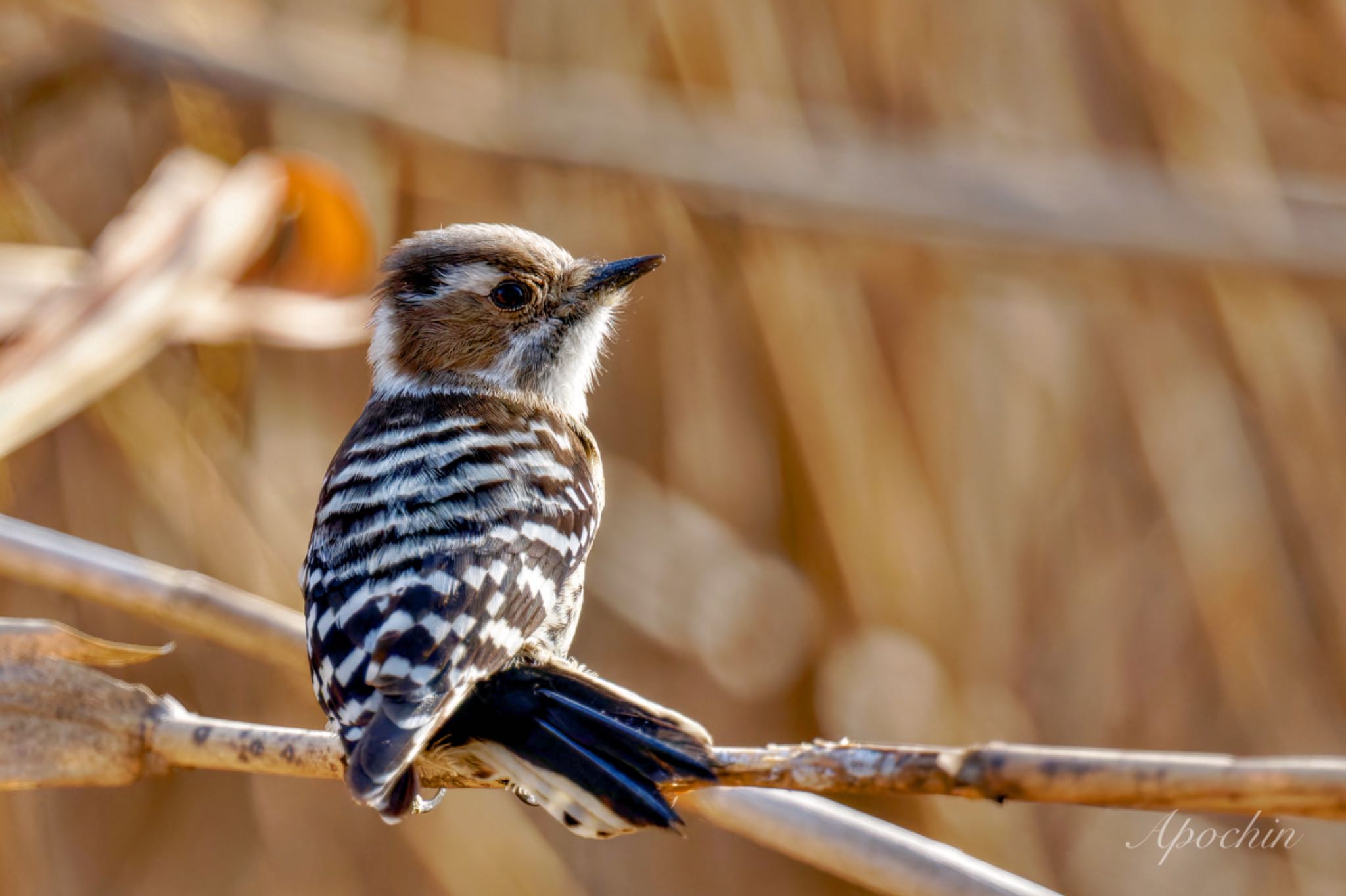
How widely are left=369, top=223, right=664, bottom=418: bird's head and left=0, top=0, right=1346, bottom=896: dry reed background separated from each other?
→ 715 mm

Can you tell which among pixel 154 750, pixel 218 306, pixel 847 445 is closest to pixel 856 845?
pixel 154 750

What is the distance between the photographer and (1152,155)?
11.8 ft

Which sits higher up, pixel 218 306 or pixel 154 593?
pixel 218 306

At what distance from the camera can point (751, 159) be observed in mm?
3133

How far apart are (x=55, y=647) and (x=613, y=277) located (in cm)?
127

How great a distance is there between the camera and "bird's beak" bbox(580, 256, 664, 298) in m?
2.45

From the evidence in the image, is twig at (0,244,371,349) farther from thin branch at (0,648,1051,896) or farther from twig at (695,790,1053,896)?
twig at (695,790,1053,896)

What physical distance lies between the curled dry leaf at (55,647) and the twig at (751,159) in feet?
5.65

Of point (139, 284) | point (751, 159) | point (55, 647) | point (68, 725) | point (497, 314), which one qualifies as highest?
point (751, 159)

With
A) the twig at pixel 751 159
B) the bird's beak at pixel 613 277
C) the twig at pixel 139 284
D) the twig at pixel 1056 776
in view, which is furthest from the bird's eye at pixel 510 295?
the twig at pixel 1056 776

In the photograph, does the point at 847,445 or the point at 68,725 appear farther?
the point at 847,445

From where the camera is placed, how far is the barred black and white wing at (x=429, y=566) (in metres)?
1.47

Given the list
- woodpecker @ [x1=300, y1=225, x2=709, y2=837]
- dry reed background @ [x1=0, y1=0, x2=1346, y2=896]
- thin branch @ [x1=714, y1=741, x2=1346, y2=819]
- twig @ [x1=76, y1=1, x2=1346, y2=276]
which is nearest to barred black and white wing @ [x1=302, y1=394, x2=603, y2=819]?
woodpecker @ [x1=300, y1=225, x2=709, y2=837]

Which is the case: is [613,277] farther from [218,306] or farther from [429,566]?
[429,566]
